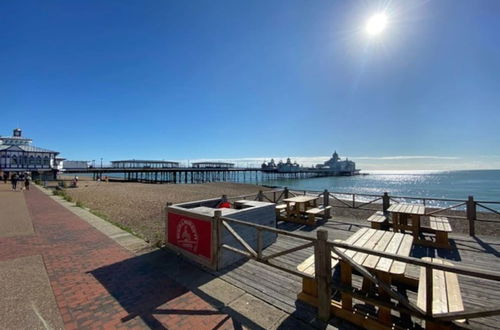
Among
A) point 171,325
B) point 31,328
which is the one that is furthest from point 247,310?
point 31,328

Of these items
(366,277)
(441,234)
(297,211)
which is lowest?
(441,234)

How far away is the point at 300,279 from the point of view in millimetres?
4152

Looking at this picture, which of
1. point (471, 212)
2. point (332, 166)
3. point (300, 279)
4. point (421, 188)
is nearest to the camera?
point (300, 279)

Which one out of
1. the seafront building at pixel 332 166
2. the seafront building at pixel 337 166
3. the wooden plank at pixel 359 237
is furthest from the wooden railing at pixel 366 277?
the seafront building at pixel 337 166

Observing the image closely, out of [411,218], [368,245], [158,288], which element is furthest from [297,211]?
[158,288]

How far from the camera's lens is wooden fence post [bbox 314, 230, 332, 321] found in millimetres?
3027

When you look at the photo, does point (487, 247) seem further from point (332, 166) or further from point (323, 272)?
point (332, 166)

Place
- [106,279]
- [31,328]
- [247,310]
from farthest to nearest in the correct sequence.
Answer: [106,279], [247,310], [31,328]

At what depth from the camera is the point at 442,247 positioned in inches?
228

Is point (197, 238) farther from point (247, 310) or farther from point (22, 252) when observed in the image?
point (22, 252)

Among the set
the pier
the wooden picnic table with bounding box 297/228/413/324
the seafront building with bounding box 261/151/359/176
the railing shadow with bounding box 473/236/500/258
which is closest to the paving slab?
the wooden picnic table with bounding box 297/228/413/324

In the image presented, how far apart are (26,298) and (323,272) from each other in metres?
4.46

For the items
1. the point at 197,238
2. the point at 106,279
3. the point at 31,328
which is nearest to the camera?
the point at 31,328

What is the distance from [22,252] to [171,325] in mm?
5259
